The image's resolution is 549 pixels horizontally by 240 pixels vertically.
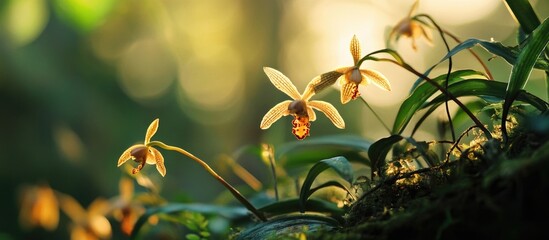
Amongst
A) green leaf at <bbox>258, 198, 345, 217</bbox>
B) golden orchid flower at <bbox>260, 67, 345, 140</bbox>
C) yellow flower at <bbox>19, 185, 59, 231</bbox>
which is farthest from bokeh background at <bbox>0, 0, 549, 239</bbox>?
golden orchid flower at <bbox>260, 67, 345, 140</bbox>

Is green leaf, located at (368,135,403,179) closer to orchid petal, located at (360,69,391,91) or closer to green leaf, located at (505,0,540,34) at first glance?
orchid petal, located at (360,69,391,91)

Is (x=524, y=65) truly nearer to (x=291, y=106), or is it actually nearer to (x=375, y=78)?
(x=375, y=78)

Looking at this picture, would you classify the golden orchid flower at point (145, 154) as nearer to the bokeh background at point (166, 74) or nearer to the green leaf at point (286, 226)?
the green leaf at point (286, 226)

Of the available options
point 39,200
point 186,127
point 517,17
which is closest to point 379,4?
point 186,127

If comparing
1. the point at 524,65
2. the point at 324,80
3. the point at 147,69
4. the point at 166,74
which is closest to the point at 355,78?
the point at 324,80

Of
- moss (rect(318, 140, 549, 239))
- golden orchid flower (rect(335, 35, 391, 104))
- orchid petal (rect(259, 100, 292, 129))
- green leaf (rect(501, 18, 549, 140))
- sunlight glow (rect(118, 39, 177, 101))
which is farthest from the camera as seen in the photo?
sunlight glow (rect(118, 39, 177, 101))

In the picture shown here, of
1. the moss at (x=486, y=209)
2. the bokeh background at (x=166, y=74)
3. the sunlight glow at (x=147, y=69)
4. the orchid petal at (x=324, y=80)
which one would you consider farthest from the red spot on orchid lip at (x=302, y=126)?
the sunlight glow at (x=147, y=69)

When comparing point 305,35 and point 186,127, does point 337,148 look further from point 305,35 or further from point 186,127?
point 305,35

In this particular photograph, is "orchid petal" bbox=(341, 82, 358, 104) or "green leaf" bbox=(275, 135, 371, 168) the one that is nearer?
"orchid petal" bbox=(341, 82, 358, 104)
